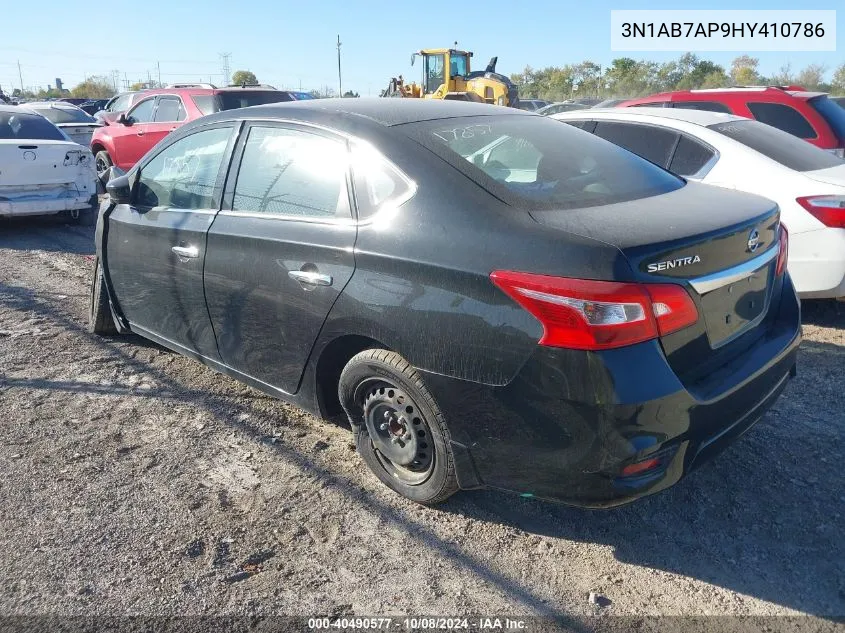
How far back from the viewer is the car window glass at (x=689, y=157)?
516 cm

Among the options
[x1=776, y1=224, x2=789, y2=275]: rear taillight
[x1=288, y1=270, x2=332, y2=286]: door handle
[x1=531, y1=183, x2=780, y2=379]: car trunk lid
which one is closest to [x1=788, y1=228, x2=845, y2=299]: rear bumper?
[x1=776, y1=224, x2=789, y2=275]: rear taillight

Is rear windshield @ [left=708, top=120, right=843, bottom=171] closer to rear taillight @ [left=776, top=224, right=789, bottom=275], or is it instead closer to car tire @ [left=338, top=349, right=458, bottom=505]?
rear taillight @ [left=776, top=224, right=789, bottom=275]

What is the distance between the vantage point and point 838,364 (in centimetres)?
435

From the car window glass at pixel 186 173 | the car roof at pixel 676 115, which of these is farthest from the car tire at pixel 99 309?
the car roof at pixel 676 115

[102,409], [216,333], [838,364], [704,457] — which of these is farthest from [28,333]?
[838,364]

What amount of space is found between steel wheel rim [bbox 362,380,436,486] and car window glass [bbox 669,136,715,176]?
3.40 meters

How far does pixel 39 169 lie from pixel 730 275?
8205 mm

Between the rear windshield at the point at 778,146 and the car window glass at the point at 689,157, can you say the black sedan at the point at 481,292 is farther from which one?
the rear windshield at the point at 778,146

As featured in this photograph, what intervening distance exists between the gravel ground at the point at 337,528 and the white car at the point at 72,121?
10.4 meters

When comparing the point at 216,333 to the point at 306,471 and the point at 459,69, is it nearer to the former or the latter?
the point at 306,471

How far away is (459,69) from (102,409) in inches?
767

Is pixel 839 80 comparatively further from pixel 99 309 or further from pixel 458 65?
pixel 99 309

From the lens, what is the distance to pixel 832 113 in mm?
6922

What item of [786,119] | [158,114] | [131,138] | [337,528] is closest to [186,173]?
[337,528]
